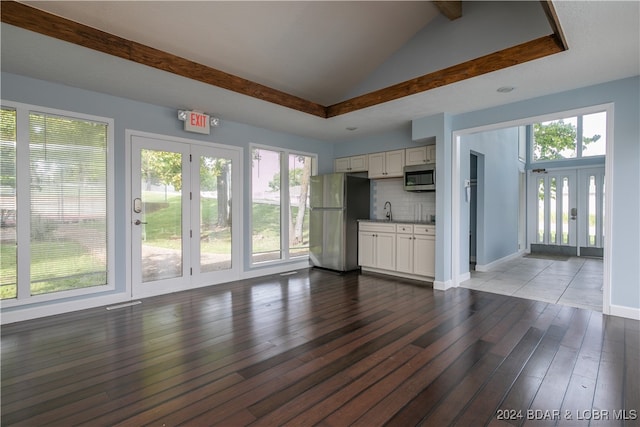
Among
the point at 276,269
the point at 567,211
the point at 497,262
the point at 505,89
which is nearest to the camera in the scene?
the point at 505,89

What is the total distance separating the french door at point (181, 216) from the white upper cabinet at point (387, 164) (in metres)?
2.41

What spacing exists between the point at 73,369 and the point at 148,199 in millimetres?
2343

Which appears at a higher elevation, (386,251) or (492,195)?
(492,195)

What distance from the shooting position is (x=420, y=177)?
510 centimetres

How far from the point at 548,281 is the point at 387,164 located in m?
3.14

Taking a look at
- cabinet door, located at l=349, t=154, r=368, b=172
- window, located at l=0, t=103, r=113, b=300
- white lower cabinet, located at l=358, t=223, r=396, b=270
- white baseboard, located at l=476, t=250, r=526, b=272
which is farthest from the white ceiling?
white baseboard, located at l=476, t=250, r=526, b=272

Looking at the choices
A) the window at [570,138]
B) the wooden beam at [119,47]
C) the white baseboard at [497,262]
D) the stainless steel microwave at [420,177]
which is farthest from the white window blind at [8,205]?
the window at [570,138]

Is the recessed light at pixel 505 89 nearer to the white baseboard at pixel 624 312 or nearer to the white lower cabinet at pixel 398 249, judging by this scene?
the white lower cabinet at pixel 398 249

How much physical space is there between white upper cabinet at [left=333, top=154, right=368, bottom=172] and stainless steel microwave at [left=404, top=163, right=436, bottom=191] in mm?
936

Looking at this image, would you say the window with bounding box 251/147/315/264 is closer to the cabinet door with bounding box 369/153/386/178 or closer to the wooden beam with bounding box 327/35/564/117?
the cabinet door with bounding box 369/153/386/178

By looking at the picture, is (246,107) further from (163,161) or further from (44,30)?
(44,30)

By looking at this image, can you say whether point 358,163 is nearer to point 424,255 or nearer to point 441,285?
point 424,255

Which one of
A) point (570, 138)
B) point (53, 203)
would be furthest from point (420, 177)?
point (570, 138)

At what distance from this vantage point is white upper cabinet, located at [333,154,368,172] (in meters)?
5.98
